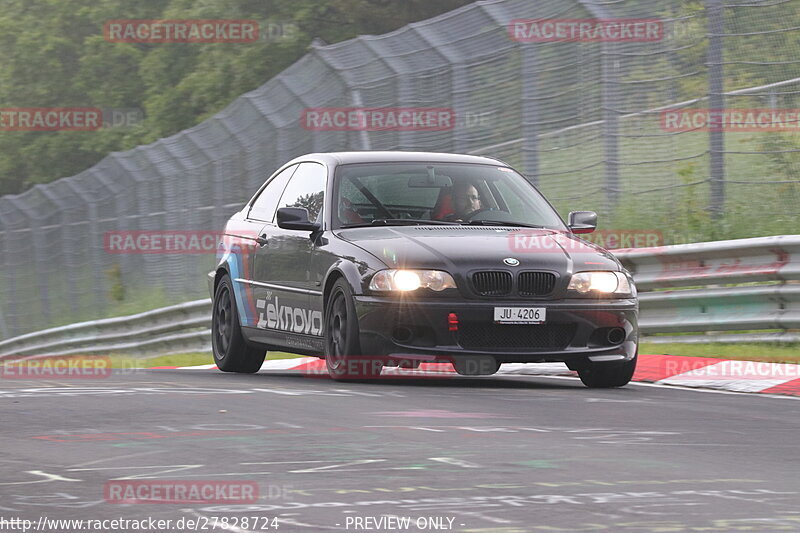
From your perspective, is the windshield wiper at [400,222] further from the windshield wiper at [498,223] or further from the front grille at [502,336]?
the front grille at [502,336]

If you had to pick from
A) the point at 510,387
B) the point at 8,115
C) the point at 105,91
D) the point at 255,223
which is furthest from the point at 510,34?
the point at 8,115

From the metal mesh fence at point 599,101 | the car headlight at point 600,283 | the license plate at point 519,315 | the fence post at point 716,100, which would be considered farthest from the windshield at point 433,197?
the metal mesh fence at point 599,101

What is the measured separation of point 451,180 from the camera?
39.0ft

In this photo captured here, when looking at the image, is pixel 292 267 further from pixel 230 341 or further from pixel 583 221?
pixel 583 221

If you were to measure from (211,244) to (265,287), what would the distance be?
9.59m

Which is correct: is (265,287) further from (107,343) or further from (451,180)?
(107,343)

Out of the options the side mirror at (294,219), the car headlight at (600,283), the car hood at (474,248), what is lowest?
→ the car headlight at (600,283)

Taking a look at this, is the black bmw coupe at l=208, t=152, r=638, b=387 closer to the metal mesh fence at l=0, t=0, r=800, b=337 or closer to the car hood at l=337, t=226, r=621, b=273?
the car hood at l=337, t=226, r=621, b=273

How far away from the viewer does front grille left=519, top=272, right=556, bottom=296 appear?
10438 millimetres

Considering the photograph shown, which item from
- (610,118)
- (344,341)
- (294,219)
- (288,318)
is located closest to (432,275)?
(344,341)

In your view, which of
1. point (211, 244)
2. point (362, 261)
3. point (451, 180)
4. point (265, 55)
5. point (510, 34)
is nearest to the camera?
point (362, 261)

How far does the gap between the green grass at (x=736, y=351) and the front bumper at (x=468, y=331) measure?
7.03 ft

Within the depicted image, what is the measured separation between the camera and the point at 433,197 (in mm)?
11672

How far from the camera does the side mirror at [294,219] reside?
37.7 ft
